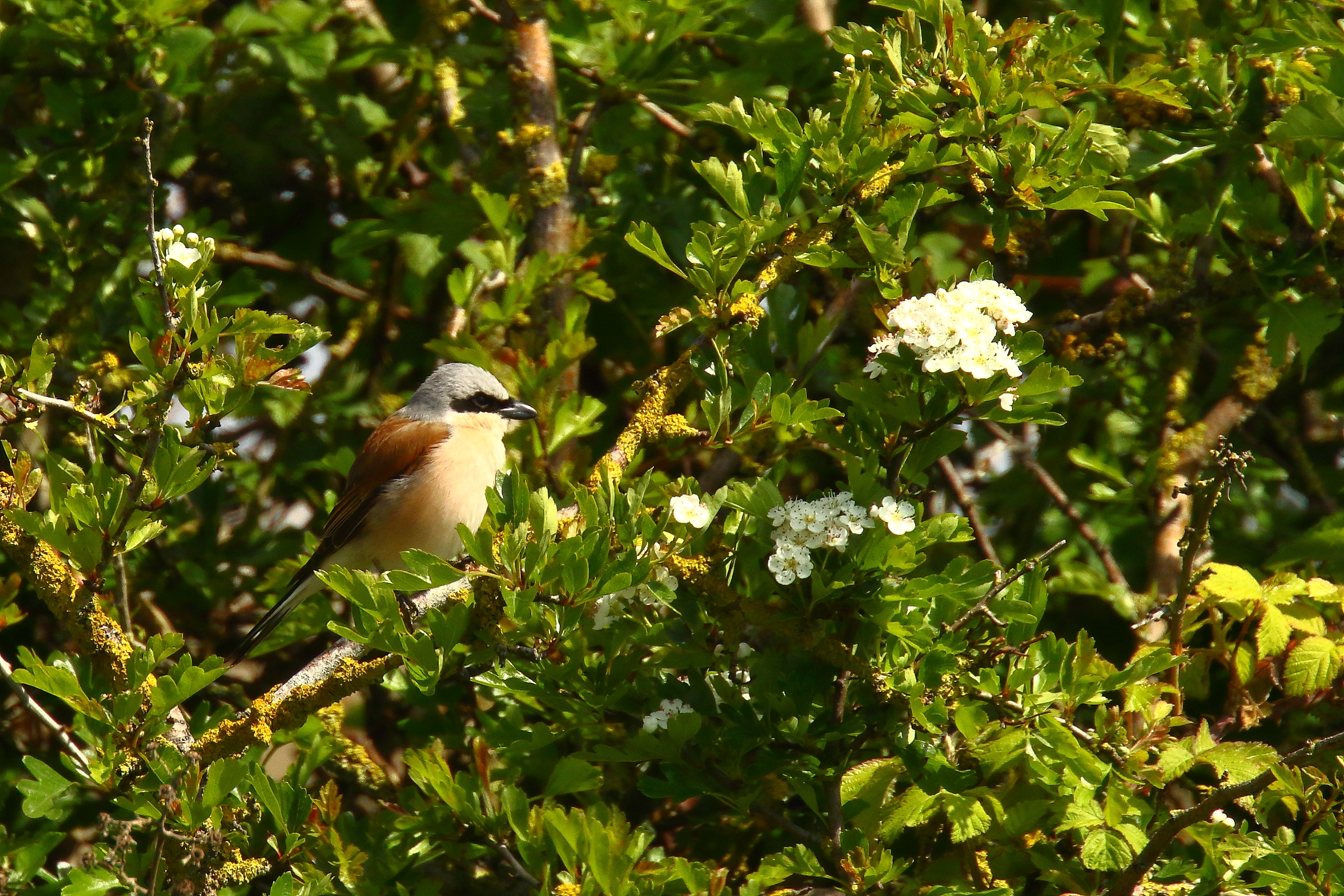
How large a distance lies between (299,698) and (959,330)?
179 cm

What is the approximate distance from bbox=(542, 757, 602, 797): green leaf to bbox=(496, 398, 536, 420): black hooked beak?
1.19m

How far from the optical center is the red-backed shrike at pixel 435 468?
15.5ft

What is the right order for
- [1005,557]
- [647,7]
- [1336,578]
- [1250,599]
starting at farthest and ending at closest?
1. [1005,557]
2. [647,7]
3. [1336,578]
4. [1250,599]

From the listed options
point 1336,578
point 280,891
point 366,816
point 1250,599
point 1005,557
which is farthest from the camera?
point 1005,557

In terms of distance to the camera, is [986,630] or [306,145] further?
[306,145]

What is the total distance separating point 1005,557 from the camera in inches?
174

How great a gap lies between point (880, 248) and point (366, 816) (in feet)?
8.98

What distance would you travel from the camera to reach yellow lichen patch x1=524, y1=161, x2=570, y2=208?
4.12m

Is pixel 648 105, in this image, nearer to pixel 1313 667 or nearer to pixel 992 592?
pixel 992 592

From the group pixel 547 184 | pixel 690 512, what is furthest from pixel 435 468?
pixel 690 512

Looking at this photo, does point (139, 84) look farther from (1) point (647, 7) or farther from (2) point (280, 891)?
(2) point (280, 891)

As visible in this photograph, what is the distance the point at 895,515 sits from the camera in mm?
2424

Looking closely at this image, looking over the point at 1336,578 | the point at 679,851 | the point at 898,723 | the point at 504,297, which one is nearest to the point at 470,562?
the point at 504,297

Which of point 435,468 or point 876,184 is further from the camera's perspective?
point 435,468
